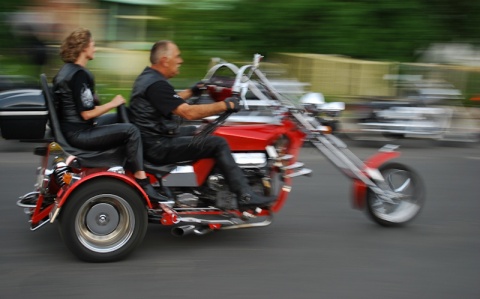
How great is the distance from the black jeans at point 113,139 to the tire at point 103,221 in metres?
0.23

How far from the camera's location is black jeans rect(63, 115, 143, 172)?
5.45 m

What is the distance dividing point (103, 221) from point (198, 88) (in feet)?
4.48

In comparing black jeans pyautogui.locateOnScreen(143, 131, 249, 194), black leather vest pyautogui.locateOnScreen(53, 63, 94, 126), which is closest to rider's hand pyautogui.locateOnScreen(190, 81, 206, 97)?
black jeans pyautogui.locateOnScreen(143, 131, 249, 194)

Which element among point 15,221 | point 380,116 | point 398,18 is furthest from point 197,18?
point 15,221

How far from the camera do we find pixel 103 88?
524 inches

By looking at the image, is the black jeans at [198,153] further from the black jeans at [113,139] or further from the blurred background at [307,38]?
the blurred background at [307,38]

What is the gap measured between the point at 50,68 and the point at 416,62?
6643 mm

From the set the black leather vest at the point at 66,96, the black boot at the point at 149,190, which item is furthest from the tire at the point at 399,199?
the black leather vest at the point at 66,96

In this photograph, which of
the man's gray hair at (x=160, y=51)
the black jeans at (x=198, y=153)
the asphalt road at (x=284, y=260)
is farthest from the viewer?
the man's gray hair at (x=160, y=51)

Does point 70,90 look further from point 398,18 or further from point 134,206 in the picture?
point 398,18

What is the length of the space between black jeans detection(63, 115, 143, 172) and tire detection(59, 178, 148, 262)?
23 centimetres

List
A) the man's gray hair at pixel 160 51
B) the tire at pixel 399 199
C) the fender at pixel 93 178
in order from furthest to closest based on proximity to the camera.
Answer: the tire at pixel 399 199
the man's gray hair at pixel 160 51
the fender at pixel 93 178

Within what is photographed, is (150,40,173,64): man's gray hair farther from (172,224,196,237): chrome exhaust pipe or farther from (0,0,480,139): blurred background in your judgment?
(0,0,480,139): blurred background

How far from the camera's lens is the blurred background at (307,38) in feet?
43.8
